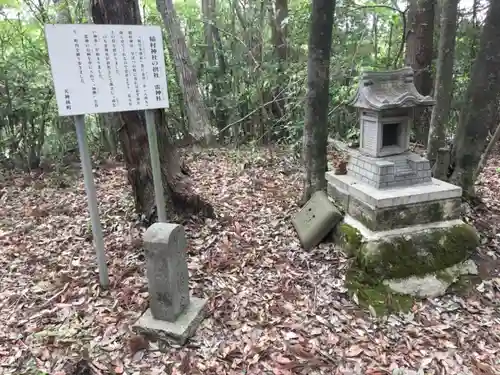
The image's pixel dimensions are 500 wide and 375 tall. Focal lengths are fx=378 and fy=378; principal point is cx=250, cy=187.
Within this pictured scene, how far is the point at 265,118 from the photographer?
8.81 m

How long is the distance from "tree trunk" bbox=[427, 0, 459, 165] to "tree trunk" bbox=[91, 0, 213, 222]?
128 inches

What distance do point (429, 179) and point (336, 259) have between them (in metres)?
1.38

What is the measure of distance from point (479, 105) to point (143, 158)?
162 inches

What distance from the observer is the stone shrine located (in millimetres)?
3854

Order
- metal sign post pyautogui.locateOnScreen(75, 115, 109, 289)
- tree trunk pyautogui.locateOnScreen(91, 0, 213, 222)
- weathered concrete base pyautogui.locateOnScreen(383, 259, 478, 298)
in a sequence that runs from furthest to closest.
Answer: tree trunk pyautogui.locateOnScreen(91, 0, 213, 222)
weathered concrete base pyautogui.locateOnScreen(383, 259, 478, 298)
metal sign post pyautogui.locateOnScreen(75, 115, 109, 289)

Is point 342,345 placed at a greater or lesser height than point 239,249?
lesser

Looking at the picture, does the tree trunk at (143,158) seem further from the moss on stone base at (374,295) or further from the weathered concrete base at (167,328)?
the moss on stone base at (374,295)

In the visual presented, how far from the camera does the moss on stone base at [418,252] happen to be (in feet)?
12.6

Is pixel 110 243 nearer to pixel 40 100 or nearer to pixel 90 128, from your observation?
pixel 40 100

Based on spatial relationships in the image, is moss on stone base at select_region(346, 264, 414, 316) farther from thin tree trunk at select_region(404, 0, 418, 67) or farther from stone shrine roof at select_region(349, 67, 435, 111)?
thin tree trunk at select_region(404, 0, 418, 67)

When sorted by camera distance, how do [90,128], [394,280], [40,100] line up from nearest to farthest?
1. [394,280]
2. [40,100]
3. [90,128]

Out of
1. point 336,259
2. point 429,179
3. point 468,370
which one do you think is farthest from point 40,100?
point 468,370

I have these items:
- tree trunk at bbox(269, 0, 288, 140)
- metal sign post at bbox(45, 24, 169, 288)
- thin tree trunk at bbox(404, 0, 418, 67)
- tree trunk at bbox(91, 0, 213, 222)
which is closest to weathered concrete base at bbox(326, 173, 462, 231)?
tree trunk at bbox(91, 0, 213, 222)

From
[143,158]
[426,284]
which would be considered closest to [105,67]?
[143,158]
